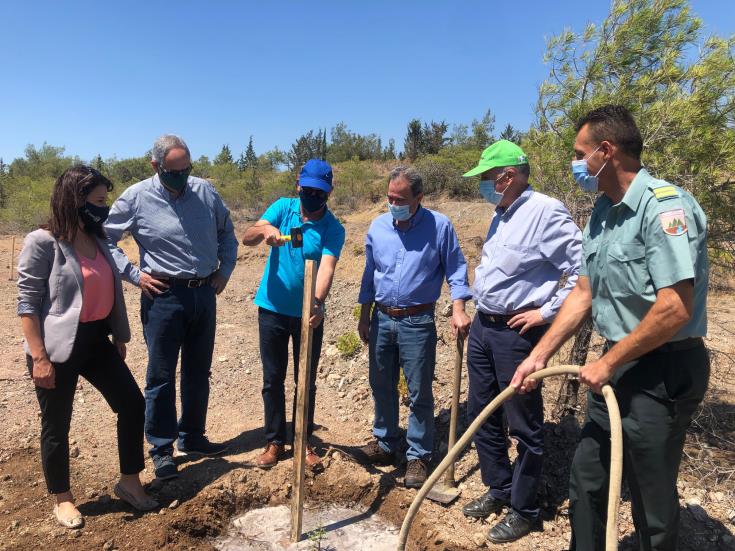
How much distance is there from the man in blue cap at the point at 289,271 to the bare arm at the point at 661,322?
1.84m

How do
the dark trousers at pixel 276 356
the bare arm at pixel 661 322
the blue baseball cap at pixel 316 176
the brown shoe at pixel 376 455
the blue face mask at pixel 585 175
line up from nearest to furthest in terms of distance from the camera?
the bare arm at pixel 661 322
the blue face mask at pixel 585 175
the blue baseball cap at pixel 316 176
the dark trousers at pixel 276 356
the brown shoe at pixel 376 455

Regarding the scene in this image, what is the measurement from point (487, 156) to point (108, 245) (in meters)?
2.36

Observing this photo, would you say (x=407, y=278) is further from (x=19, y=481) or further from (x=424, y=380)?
(x=19, y=481)

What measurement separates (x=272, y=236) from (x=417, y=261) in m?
0.92

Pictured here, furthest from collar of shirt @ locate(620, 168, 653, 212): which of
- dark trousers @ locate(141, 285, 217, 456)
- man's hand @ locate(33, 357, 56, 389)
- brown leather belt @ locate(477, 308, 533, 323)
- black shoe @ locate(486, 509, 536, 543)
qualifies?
man's hand @ locate(33, 357, 56, 389)

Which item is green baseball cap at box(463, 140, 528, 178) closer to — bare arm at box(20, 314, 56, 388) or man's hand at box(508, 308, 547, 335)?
man's hand at box(508, 308, 547, 335)

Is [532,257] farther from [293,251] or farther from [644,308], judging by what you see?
[293,251]

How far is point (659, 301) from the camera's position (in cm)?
187

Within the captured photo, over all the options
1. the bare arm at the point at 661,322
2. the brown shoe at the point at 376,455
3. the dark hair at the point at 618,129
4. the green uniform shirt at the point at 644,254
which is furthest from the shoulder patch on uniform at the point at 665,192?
the brown shoe at the point at 376,455

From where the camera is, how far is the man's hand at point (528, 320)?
2.80 m

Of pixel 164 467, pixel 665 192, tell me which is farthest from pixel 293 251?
pixel 665 192

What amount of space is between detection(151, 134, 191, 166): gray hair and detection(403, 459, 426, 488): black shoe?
8.20 ft

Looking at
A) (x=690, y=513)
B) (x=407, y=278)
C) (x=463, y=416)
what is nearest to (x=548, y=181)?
(x=407, y=278)

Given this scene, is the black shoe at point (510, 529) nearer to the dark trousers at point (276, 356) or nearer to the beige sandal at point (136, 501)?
the dark trousers at point (276, 356)
